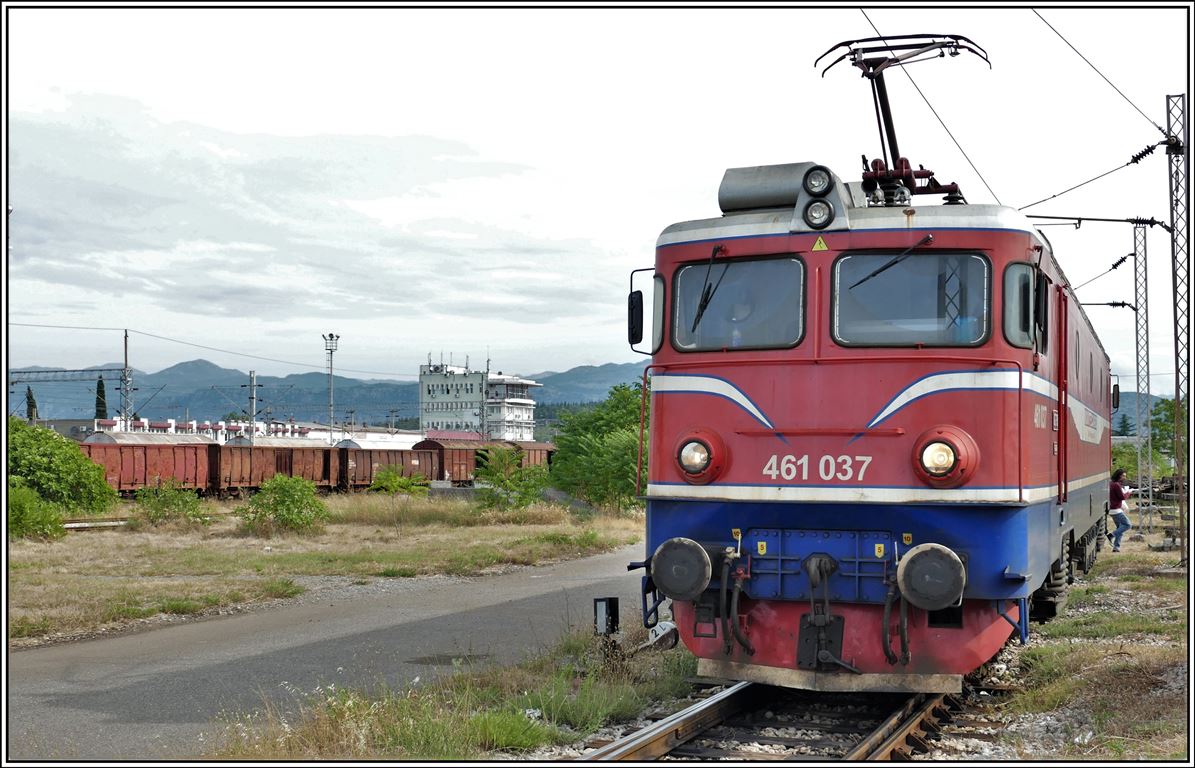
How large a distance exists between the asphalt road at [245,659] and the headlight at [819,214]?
17.9 feet

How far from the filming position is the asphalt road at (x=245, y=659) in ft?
28.0

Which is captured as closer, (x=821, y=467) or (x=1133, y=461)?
(x=821, y=467)

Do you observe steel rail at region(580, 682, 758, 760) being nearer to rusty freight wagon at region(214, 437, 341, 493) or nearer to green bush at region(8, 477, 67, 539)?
green bush at region(8, 477, 67, 539)

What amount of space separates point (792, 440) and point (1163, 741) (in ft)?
9.98

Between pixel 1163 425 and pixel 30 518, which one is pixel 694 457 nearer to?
pixel 30 518

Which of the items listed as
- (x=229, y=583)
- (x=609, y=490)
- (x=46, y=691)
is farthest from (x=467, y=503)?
(x=46, y=691)

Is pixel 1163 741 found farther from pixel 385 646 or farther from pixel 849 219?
pixel 385 646

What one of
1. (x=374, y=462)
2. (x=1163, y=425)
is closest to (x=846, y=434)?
(x=1163, y=425)

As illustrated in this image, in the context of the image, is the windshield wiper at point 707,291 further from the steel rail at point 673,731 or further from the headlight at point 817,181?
the steel rail at point 673,731

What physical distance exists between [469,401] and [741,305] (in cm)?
15712

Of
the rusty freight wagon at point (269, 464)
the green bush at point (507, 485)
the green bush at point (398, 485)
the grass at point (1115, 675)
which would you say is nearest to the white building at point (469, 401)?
the rusty freight wagon at point (269, 464)

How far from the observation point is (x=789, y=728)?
7988 mm

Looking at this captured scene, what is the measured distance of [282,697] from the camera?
9.79 metres

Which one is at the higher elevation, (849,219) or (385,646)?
(849,219)
